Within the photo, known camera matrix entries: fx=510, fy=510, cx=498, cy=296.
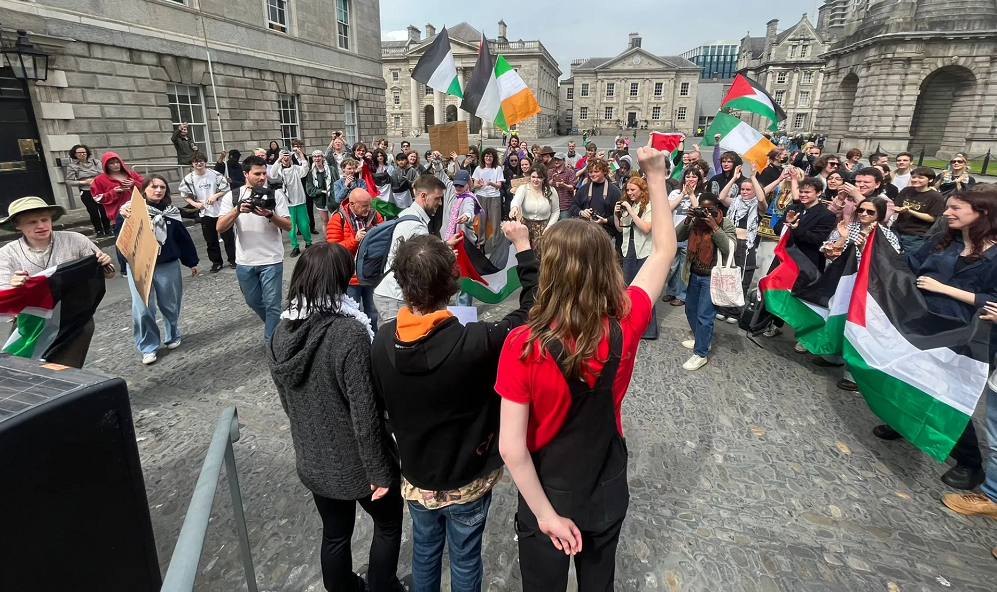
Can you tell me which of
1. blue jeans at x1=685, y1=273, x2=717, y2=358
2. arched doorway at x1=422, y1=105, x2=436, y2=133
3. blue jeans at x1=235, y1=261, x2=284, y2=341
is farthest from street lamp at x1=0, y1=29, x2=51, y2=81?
arched doorway at x1=422, y1=105, x2=436, y2=133

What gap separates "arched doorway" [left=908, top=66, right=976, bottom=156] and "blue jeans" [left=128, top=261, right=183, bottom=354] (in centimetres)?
4158

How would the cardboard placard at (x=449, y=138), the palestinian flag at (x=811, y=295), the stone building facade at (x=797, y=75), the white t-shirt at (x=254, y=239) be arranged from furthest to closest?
1. the stone building facade at (x=797, y=75)
2. the cardboard placard at (x=449, y=138)
3. the white t-shirt at (x=254, y=239)
4. the palestinian flag at (x=811, y=295)

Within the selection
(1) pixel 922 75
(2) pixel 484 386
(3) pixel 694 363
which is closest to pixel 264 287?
(2) pixel 484 386

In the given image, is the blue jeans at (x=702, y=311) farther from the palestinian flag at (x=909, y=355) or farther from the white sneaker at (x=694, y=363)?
the palestinian flag at (x=909, y=355)

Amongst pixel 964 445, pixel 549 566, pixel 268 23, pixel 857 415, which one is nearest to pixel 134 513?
pixel 549 566

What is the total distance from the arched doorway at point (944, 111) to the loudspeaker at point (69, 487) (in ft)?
140

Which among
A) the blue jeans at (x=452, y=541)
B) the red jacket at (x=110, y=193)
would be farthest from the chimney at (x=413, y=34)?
the blue jeans at (x=452, y=541)

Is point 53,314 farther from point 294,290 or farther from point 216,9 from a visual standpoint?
point 216,9

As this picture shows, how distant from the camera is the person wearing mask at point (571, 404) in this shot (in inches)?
63.3

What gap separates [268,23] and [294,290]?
18.2 m

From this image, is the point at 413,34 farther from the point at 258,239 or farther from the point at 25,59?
the point at 258,239

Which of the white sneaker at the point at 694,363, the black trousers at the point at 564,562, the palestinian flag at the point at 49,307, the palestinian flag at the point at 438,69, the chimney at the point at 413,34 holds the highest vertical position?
the chimney at the point at 413,34

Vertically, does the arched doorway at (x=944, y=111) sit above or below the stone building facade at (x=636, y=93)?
below

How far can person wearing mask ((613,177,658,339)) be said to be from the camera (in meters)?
5.56
